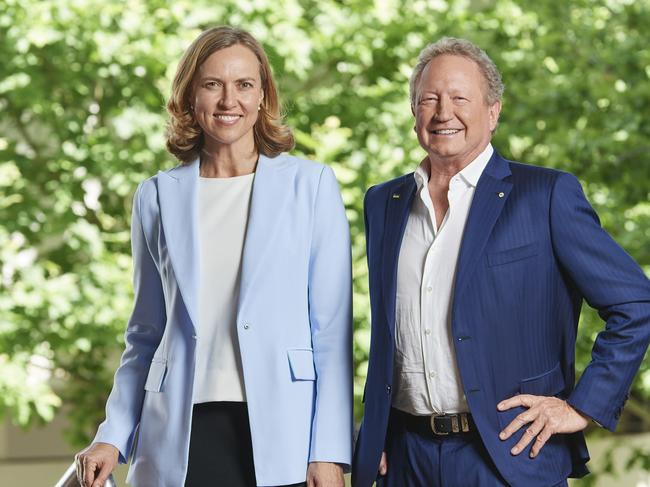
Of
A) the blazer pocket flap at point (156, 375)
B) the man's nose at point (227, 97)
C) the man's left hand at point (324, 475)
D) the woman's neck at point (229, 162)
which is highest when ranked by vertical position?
the man's nose at point (227, 97)

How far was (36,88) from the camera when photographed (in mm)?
6566

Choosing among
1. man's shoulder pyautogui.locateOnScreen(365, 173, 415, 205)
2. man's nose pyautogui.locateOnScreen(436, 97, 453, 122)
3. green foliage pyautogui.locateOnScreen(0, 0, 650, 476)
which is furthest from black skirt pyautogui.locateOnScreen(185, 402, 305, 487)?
green foliage pyautogui.locateOnScreen(0, 0, 650, 476)

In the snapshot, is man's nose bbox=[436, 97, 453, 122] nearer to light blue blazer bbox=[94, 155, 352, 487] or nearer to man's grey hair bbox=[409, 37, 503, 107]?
man's grey hair bbox=[409, 37, 503, 107]

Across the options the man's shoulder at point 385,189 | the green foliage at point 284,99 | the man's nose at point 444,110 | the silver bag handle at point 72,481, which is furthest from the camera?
the green foliage at point 284,99

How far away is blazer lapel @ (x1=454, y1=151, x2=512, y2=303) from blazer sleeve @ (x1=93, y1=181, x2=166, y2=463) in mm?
672

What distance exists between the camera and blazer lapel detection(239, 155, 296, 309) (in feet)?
7.92

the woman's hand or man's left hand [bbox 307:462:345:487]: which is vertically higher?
the woman's hand

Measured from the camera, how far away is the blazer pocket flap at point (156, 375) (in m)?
2.49

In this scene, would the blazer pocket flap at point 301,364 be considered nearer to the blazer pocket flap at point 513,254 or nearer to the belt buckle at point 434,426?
the belt buckle at point 434,426

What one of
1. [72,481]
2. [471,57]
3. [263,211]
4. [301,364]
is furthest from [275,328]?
[471,57]

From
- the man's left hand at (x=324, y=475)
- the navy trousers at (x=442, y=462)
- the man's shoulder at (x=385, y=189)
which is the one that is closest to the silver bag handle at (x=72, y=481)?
the man's left hand at (x=324, y=475)

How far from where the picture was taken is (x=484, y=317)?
2396mm

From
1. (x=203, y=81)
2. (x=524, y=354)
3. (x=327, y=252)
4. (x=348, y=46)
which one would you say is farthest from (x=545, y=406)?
(x=348, y=46)

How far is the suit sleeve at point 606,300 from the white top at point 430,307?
223 mm
